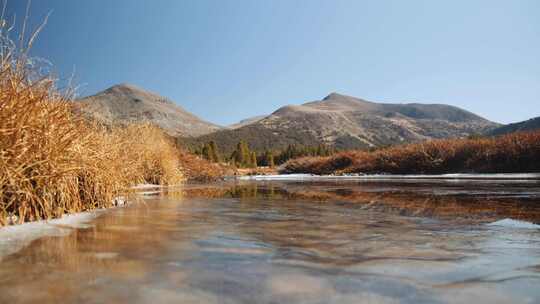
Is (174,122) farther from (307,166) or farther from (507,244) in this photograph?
(507,244)

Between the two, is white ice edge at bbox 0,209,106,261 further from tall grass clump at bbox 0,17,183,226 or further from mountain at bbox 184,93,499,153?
mountain at bbox 184,93,499,153

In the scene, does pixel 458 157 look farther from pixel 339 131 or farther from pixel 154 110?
pixel 154 110

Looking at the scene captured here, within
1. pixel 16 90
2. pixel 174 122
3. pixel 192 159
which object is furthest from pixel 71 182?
pixel 174 122

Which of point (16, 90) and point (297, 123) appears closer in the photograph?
point (16, 90)

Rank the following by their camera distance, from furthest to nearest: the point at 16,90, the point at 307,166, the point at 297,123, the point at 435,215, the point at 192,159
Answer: the point at 297,123, the point at 307,166, the point at 192,159, the point at 435,215, the point at 16,90

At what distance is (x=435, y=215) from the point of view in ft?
12.5

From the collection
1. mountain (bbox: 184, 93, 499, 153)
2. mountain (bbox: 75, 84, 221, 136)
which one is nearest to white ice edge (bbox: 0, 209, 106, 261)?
mountain (bbox: 184, 93, 499, 153)

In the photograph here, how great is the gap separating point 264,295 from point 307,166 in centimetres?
2731

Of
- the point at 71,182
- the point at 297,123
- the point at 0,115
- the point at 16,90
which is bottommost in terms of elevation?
the point at 71,182

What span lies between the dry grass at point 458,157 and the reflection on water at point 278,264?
14.0 m

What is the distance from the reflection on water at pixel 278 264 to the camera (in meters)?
1.33

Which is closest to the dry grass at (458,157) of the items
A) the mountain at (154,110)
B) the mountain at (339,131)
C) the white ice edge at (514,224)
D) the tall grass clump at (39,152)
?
the white ice edge at (514,224)

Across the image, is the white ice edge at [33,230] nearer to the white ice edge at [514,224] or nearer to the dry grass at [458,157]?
the white ice edge at [514,224]

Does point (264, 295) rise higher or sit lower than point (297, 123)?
lower
